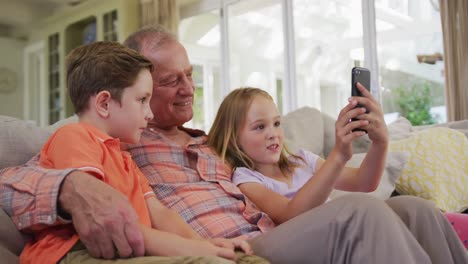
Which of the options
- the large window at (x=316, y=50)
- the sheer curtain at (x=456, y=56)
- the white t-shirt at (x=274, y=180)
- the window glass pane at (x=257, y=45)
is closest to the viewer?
the white t-shirt at (x=274, y=180)

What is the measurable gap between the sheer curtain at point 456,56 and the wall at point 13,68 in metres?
6.18

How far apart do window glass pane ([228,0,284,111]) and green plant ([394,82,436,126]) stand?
1.45 m

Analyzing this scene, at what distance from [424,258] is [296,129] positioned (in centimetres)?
111

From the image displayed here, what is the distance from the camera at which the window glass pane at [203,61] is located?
6265mm

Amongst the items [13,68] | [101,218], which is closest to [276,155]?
[101,218]

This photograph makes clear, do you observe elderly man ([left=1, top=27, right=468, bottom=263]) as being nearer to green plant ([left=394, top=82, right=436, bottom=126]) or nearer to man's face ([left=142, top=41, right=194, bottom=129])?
man's face ([left=142, top=41, right=194, bottom=129])

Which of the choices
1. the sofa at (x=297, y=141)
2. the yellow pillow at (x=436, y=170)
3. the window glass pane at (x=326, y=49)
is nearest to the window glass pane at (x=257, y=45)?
the window glass pane at (x=326, y=49)

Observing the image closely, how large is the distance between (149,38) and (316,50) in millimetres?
4049

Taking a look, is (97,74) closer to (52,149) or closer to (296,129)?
(52,149)

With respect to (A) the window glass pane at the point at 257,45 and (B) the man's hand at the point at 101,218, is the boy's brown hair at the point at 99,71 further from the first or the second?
(A) the window glass pane at the point at 257,45

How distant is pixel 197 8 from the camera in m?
6.07

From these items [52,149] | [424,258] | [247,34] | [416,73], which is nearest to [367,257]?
[424,258]

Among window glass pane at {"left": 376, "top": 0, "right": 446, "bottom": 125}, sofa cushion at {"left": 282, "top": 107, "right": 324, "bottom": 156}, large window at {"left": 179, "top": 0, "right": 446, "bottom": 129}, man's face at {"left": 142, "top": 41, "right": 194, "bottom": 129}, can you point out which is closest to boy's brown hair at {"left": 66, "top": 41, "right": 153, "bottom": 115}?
man's face at {"left": 142, "top": 41, "right": 194, "bottom": 129}

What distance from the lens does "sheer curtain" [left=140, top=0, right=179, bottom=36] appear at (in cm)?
583
